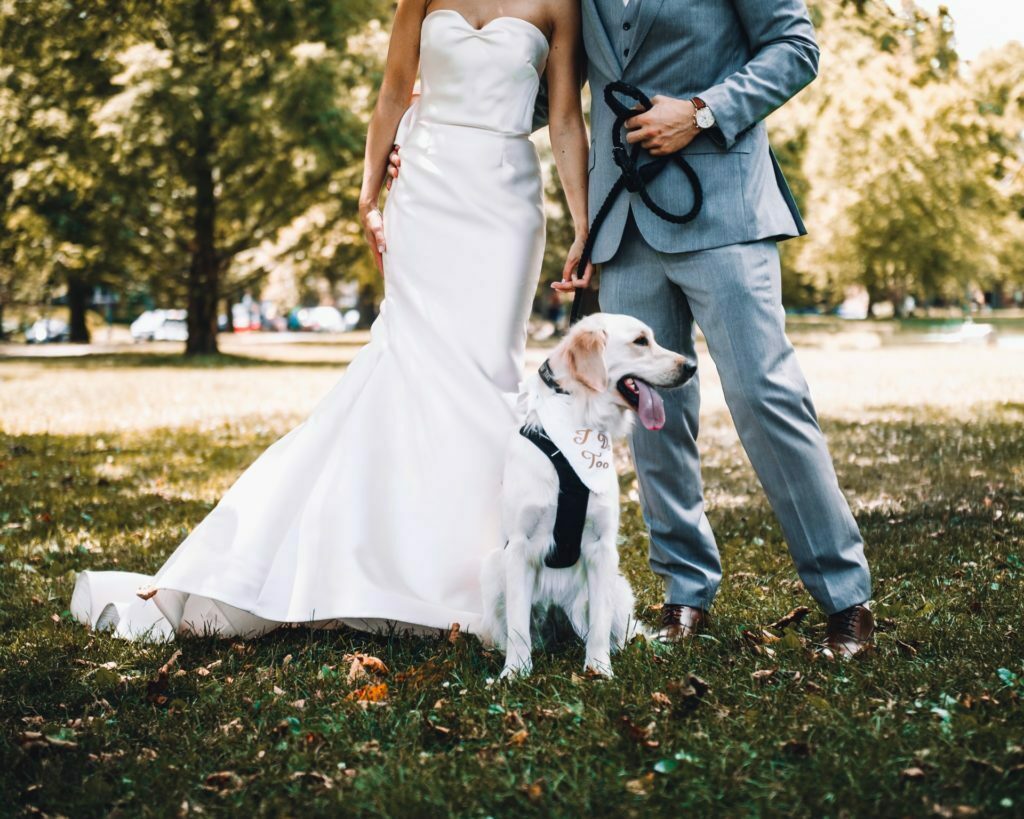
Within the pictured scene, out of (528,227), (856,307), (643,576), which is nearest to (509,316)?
(528,227)

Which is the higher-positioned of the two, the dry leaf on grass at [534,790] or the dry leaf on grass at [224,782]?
the dry leaf on grass at [534,790]

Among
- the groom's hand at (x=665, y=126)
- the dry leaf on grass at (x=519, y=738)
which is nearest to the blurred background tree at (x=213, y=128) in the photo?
the groom's hand at (x=665, y=126)

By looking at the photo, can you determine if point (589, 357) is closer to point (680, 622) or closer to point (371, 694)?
point (680, 622)

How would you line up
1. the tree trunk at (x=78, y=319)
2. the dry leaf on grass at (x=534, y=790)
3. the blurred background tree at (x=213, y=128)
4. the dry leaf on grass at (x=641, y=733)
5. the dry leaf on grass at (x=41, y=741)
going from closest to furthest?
the dry leaf on grass at (x=534, y=790) → the dry leaf on grass at (x=641, y=733) → the dry leaf on grass at (x=41, y=741) → the blurred background tree at (x=213, y=128) → the tree trunk at (x=78, y=319)

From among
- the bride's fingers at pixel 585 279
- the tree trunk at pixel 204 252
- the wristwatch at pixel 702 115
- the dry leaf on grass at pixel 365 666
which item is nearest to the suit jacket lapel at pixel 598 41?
the wristwatch at pixel 702 115

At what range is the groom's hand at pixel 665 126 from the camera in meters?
3.72

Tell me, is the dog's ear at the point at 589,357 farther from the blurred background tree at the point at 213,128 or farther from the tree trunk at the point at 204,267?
the tree trunk at the point at 204,267

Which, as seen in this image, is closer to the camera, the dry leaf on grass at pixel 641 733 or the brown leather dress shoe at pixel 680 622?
the dry leaf on grass at pixel 641 733

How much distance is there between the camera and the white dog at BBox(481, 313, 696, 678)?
3643 mm

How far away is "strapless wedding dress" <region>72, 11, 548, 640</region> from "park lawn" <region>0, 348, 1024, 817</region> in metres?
0.20

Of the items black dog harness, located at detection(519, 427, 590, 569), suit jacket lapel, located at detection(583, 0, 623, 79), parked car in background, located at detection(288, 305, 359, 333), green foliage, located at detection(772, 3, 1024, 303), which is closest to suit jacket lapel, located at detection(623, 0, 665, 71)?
suit jacket lapel, located at detection(583, 0, 623, 79)

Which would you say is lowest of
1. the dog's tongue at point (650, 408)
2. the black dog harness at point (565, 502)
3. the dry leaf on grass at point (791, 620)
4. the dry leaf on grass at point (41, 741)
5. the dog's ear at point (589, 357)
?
the dry leaf on grass at point (791, 620)

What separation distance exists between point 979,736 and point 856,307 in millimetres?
95993

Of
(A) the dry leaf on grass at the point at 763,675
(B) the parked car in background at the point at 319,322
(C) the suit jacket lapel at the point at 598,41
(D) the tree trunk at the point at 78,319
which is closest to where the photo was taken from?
(A) the dry leaf on grass at the point at 763,675
